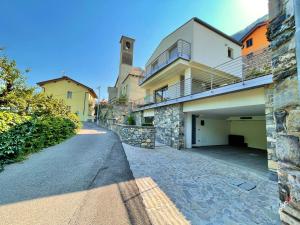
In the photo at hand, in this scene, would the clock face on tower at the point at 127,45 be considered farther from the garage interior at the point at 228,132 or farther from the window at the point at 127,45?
the garage interior at the point at 228,132

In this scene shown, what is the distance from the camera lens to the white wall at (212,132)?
1131 centimetres

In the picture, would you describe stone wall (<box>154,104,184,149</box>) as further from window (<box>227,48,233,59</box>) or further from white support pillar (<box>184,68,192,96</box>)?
Result: window (<box>227,48,233,59</box>)

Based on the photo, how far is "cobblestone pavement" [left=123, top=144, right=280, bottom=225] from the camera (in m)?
3.04

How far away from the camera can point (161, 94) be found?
51.7 feet

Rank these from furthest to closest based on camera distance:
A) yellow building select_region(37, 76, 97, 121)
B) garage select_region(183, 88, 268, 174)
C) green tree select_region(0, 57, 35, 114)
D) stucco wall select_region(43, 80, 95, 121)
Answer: stucco wall select_region(43, 80, 95, 121), yellow building select_region(37, 76, 97, 121), garage select_region(183, 88, 268, 174), green tree select_region(0, 57, 35, 114)

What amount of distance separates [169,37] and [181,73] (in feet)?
14.3

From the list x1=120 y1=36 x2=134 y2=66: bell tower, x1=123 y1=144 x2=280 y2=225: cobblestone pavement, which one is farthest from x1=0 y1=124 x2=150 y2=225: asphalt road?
x1=120 y1=36 x2=134 y2=66: bell tower

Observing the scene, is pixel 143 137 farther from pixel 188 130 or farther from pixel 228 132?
pixel 228 132

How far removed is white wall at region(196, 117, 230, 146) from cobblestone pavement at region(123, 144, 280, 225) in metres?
4.88

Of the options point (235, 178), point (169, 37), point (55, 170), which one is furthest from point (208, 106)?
point (169, 37)

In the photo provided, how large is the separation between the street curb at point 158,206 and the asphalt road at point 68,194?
0.16m

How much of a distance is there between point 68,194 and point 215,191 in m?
3.96

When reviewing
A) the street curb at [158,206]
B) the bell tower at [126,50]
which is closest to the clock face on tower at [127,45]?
the bell tower at [126,50]

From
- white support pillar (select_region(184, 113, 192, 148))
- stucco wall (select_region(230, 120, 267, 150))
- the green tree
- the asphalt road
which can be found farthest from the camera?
stucco wall (select_region(230, 120, 267, 150))
